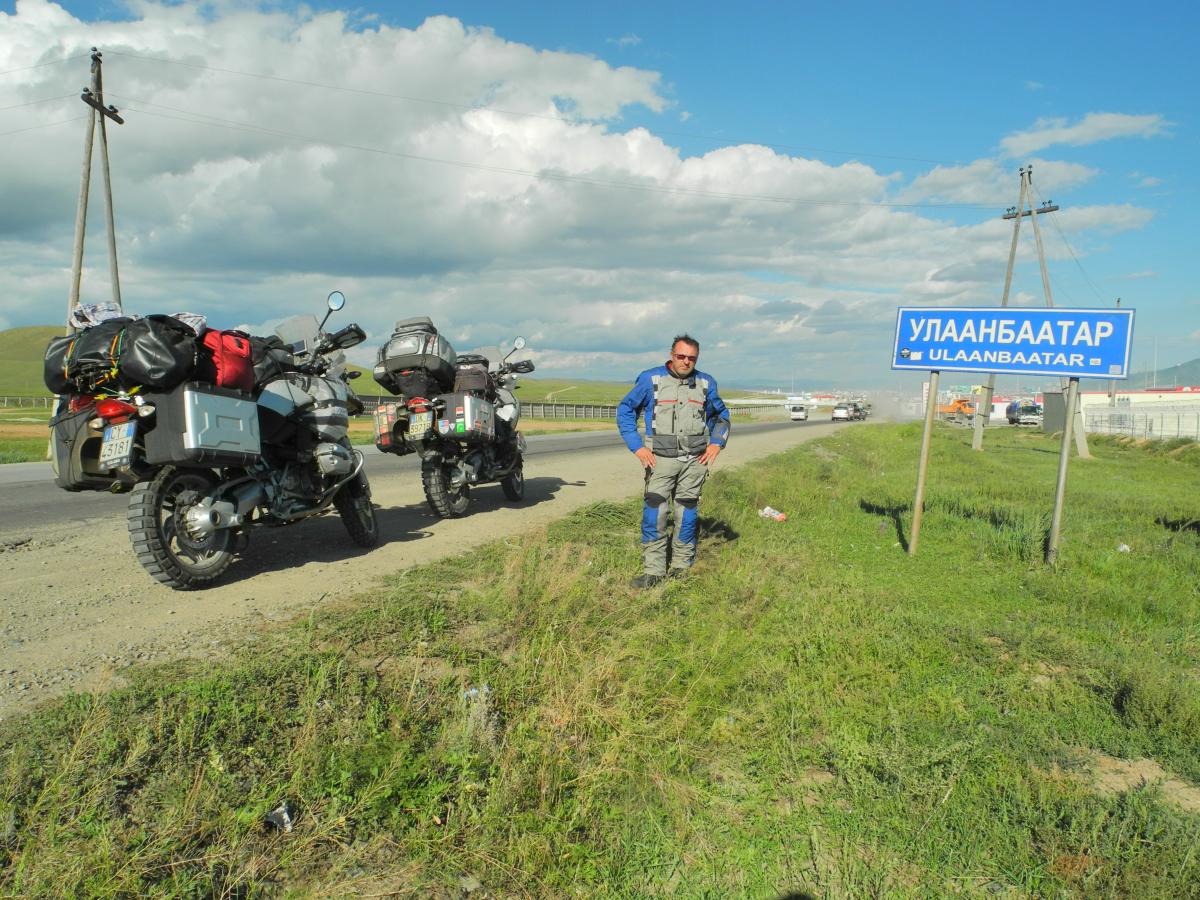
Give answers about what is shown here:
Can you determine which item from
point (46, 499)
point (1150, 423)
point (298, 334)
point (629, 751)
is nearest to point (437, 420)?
point (298, 334)

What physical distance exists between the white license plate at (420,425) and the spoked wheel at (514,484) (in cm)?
170

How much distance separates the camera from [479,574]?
5.86m

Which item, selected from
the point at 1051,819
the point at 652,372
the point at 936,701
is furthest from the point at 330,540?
the point at 1051,819

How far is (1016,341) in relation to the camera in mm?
7305

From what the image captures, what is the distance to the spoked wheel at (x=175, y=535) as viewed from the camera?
192 inches

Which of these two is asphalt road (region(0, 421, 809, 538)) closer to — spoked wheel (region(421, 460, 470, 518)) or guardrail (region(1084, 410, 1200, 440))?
spoked wheel (region(421, 460, 470, 518))

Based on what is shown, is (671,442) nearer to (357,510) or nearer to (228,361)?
(357,510)

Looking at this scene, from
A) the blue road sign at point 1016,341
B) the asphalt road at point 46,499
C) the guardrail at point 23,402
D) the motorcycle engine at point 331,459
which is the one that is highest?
the blue road sign at point 1016,341

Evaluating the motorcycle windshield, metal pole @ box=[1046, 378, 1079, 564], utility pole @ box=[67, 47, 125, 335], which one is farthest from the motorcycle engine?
utility pole @ box=[67, 47, 125, 335]

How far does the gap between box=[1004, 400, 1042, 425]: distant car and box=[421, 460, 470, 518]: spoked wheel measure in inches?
2713

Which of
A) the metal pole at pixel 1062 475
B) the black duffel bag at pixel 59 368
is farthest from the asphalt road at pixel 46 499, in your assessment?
the metal pole at pixel 1062 475

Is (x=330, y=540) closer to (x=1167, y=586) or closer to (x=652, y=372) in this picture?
(x=652, y=372)

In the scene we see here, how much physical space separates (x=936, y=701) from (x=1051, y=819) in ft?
3.42

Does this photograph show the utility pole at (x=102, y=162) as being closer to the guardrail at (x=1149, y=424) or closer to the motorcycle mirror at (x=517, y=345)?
the motorcycle mirror at (x=517, y=345)
